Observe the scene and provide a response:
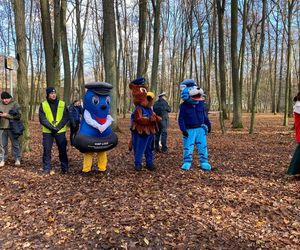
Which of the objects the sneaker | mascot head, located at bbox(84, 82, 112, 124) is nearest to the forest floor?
the sneaker

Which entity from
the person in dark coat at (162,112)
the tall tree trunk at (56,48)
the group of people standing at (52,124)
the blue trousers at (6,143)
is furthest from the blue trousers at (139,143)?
the tall tree trunk at (56,48)

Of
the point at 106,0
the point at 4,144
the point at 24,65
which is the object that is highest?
the point at 106,0

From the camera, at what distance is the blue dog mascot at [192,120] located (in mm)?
6891

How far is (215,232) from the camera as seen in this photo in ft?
12.6

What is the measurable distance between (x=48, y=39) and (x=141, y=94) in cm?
718

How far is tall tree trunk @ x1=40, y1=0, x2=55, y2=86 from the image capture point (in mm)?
11758

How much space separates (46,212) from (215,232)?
99.9 inches

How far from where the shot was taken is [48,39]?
12.1m

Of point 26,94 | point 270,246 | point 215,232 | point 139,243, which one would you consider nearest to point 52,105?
point 26,94

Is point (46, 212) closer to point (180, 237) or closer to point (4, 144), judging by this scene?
point (180, 237)

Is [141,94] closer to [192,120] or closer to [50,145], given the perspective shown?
[192,120]

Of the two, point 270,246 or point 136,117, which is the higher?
point 136,117

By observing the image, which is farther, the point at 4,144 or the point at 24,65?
the point at 24,65

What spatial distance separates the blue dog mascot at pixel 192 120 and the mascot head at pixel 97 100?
182cm
